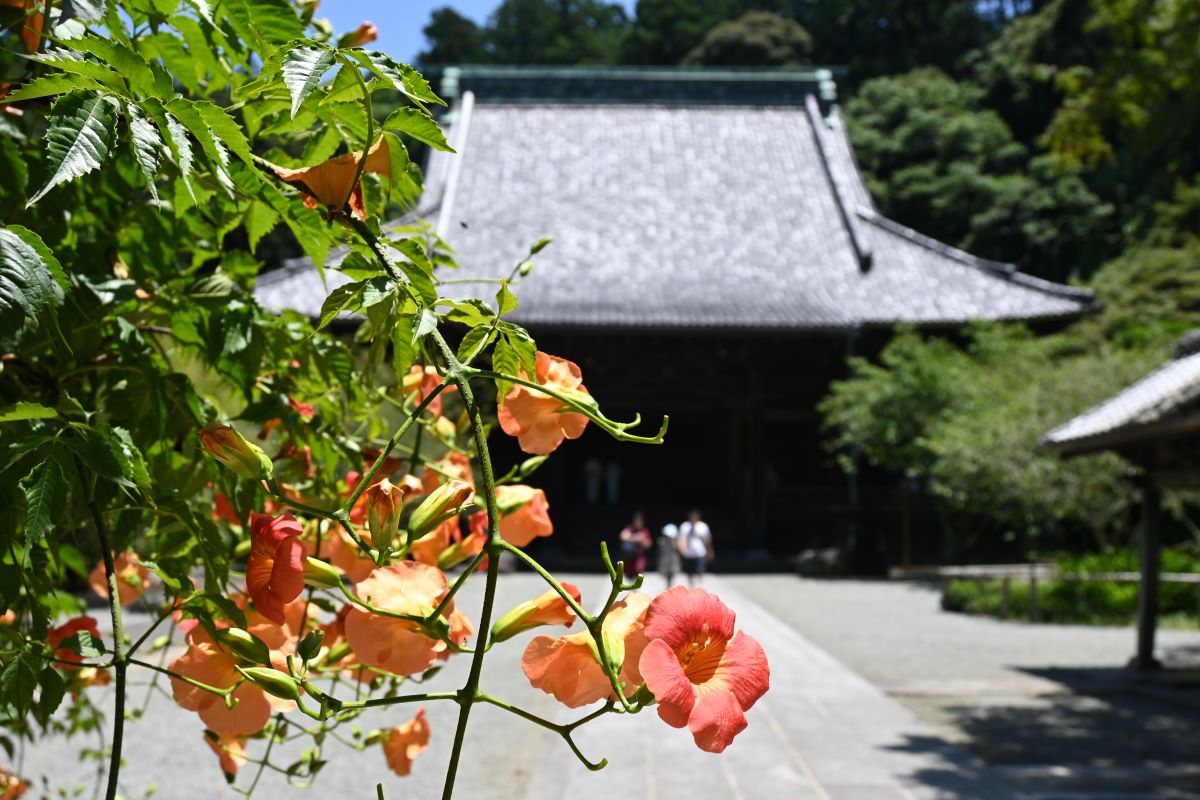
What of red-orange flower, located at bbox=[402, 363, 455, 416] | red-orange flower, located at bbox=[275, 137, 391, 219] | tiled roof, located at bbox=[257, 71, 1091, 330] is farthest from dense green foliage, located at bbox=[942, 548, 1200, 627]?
red-orange flower, located at bbox=[275, 137, 391, 219]

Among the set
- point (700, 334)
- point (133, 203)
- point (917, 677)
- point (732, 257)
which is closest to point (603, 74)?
point (732, 257)

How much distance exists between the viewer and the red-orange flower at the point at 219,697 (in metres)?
0.85

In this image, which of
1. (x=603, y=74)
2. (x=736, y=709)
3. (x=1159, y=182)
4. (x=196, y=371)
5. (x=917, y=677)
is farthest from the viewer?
(x=1159, y=182)

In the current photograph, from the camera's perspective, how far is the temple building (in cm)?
1686

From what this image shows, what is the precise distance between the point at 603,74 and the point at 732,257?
559cm

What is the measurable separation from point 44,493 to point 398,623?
0.27 meters

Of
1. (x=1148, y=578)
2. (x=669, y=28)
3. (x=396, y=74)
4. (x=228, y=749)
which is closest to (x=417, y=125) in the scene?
(x=396, y=74)

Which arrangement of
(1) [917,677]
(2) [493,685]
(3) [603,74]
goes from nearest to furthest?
1. (2) [493,685]
2. (1) [917,677]
3. (3) [603,74]

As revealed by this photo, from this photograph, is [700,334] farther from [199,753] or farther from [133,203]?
[133,203]

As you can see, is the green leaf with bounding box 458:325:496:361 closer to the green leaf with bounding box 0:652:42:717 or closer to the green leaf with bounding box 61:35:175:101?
the green leaf with bounding box 61:35:175:101

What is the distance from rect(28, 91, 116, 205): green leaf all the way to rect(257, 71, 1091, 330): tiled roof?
1389cm

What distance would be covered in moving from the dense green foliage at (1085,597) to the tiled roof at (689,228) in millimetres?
4510

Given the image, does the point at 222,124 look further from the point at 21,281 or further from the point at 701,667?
the point at 701,667

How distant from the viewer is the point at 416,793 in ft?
16.3
